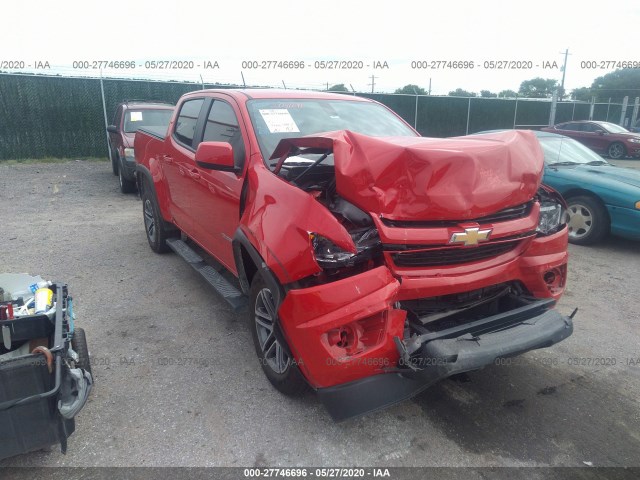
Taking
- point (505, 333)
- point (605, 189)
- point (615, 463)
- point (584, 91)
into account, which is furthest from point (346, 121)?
point (584, 91)

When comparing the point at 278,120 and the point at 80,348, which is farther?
the point at 278,120

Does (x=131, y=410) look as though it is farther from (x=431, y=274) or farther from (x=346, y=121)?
(x=346, y=121)

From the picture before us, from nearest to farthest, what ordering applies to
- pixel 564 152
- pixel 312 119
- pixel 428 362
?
pixel 428 362, pixel 312 119, pixel 564 152

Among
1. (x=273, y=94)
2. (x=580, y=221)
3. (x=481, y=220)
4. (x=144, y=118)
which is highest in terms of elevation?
(x=273, y=94)

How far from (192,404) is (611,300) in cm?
406

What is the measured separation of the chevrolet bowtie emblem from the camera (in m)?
2.46

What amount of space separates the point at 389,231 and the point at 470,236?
1.50ft

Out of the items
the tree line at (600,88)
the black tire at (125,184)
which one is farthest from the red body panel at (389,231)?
the tree line at (600,88)

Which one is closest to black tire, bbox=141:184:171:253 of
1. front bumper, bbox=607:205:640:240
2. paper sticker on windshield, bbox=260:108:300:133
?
paper sticker on windshield, bbox=260:108:300:133

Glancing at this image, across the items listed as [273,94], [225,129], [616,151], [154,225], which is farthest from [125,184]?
[616,151]

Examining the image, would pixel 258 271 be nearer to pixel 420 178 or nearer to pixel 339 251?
pixel 339 251

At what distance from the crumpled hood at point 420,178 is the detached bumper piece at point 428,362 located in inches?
24.8

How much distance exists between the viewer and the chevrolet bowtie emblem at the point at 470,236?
2465mm

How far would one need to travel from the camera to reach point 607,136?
1595 cm
